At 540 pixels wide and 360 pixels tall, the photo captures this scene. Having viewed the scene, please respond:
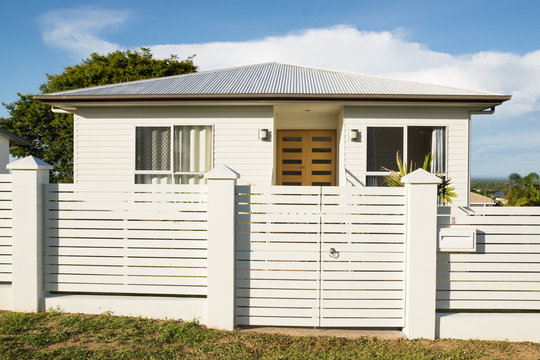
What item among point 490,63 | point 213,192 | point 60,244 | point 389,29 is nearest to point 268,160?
point 213,192

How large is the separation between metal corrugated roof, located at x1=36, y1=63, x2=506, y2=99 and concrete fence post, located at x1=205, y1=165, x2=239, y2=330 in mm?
3927

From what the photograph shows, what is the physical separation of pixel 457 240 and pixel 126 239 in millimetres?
3545

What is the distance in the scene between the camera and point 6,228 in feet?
13.1

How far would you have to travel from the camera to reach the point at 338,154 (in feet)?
28.4

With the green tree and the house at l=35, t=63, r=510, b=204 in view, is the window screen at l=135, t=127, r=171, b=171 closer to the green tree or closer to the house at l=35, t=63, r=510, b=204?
the house at l=35, t=63, r=510, b=204

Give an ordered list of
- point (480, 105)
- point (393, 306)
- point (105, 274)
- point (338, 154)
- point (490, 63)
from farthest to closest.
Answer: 1. point (490, 63)
2. point (338, 154)
3. point (480, 105)
4. point (105, 274)
5. point (393, 306)

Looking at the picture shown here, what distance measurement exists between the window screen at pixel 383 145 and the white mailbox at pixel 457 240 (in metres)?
4.13

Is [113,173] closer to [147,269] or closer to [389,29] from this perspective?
[147,269]

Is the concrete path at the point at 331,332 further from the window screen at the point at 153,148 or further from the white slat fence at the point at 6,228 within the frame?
the window screen at the point at 153,148

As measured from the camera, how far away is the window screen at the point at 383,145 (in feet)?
25.2

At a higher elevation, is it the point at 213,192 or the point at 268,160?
the point at 268,160

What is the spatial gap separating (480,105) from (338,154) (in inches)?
124

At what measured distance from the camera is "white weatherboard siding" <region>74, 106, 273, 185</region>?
7.70 meters

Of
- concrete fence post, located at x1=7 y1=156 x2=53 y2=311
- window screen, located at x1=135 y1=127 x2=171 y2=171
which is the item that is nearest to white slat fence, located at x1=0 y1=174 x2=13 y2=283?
concrete fence post, located at x1=7 y1=156 x2=53 y2=311
